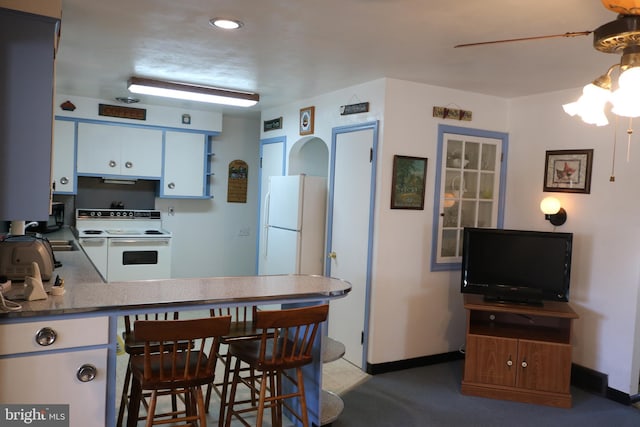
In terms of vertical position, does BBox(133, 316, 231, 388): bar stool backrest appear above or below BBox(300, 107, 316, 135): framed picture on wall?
below

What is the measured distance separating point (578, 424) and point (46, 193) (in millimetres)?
3526

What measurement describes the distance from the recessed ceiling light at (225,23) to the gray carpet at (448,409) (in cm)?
251

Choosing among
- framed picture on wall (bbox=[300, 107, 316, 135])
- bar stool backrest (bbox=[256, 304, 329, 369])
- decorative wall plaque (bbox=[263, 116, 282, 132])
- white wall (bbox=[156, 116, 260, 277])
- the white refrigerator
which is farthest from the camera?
white wall (bbox=[156, 116, 260, 277])

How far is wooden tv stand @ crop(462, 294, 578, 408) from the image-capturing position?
3.71m

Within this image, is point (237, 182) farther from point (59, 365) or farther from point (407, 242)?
point (59, 365)

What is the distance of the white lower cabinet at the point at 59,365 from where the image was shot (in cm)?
209

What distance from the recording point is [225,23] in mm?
2857

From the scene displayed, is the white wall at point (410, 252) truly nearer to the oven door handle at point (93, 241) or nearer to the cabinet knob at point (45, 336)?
the cabinet knob at point (45, 336)

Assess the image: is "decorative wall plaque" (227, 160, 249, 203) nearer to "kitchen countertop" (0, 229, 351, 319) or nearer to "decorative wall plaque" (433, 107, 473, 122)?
"decorative wall plaque" (433, 107, 473, 122)

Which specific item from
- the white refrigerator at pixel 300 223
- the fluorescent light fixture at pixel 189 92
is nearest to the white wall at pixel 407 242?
the white refrigerator at pixel 300 223

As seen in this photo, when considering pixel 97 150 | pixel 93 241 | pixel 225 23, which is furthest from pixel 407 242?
pixel 97 150

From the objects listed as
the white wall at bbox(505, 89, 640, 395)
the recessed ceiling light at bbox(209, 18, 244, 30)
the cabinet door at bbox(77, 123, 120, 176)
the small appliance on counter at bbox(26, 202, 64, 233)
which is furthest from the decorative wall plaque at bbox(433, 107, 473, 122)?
the small appliance on counter at bbox(26, 202, 64, 233)

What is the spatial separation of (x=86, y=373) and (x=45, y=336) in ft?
0.79

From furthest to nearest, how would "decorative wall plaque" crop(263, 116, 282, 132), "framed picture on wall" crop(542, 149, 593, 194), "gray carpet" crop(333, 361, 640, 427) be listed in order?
"decorative wall plaque" crop(263, 116, 282, 132), "framed picture on wall" crop(542, 149, 593, 194), "gray carpet" crop(333, 361, 640, 427)
